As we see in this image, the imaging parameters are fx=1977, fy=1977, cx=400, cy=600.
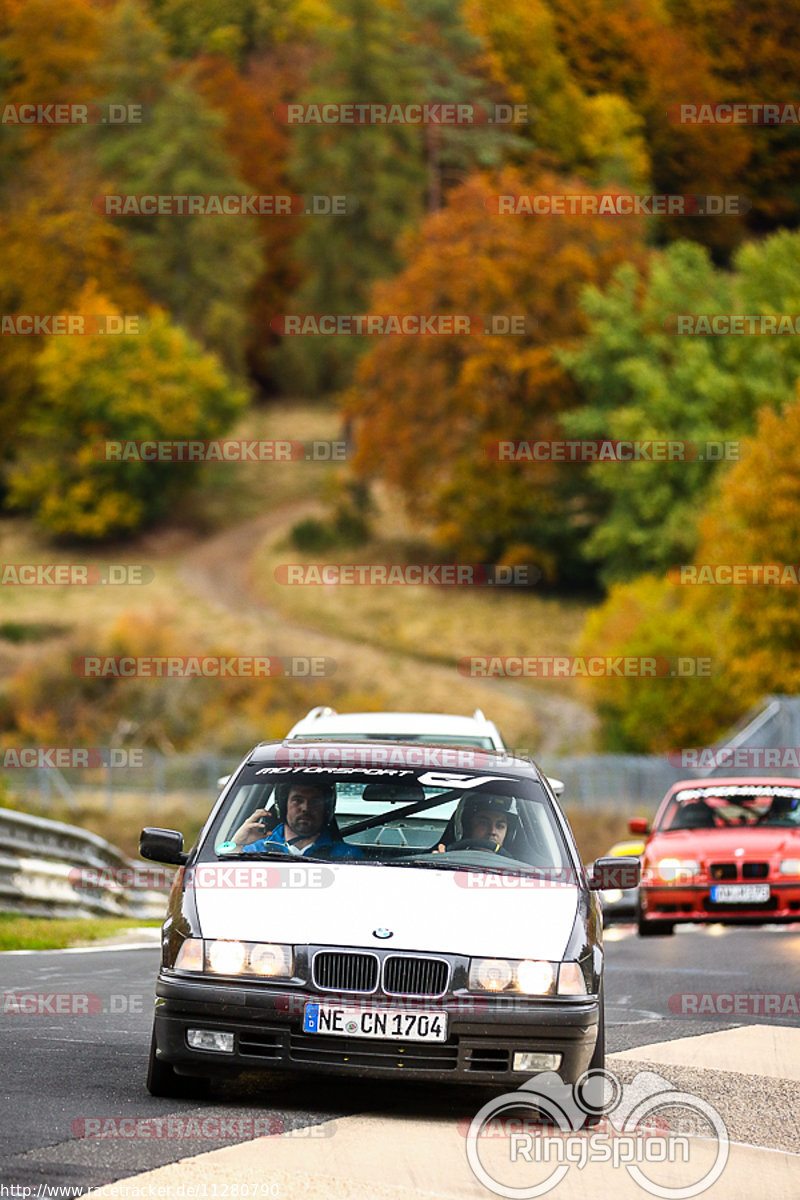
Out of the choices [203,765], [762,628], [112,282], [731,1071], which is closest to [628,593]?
[762,628]

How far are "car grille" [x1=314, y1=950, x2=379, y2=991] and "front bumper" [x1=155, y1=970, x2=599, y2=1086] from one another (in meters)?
0.04

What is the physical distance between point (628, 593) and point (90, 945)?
42669 mm

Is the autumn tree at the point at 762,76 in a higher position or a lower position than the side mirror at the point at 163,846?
lower

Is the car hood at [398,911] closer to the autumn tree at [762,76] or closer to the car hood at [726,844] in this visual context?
the car hood at [726,844]

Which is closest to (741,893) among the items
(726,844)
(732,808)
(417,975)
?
(726,844)

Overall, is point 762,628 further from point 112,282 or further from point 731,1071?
point 112,282

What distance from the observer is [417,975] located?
25.1 ft

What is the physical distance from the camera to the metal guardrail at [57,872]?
1784 cm

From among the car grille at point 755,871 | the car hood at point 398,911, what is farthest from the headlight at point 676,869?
the car hood at point 398,911

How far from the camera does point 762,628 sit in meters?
46.2

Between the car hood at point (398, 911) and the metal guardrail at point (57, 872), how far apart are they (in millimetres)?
9816

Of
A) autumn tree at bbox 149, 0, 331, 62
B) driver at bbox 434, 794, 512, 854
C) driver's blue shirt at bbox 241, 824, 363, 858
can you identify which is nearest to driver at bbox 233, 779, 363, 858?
driver's blue shirt at bbox 241, 824, 363, 858

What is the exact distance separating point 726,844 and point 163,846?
35.0 ft

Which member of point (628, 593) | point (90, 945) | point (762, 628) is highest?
point (90, 945)
